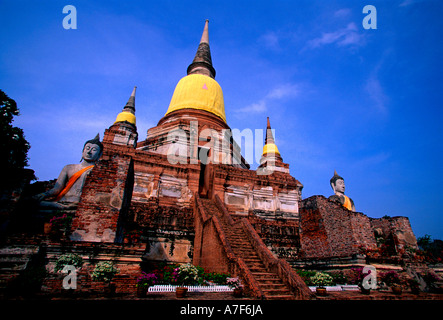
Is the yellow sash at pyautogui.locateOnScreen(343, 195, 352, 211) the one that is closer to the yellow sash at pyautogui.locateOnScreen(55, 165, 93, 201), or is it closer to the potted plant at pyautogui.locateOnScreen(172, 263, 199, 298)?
the potted plant at pyautogui.locateOnScreen(172, 263, 199, 298)

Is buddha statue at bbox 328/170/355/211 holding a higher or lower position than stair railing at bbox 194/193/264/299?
higher

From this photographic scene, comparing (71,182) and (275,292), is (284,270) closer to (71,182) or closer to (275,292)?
(275,292)

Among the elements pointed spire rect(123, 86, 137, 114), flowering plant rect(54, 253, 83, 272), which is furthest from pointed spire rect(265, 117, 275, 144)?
flowering plant rect(54, 253, 83, 272)

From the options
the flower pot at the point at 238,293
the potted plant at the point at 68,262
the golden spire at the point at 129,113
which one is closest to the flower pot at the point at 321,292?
the flower pot at the point at 238,293

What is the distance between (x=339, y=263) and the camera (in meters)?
10.7

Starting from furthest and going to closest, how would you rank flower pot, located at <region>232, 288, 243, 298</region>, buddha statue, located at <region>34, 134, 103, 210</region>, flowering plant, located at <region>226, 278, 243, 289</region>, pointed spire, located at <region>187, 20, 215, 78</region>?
pointed spire, located at <region>187, 20, 215, 78</region>, buddha statue, located at <region>34, 134, 103, 210</region>, flowering plant, located at <region>226, 278, 243, 289</region>, flower pot, located at <region>232, 288, 243, 298</region>

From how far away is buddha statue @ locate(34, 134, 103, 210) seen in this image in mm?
7086

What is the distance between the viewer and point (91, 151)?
8250mm

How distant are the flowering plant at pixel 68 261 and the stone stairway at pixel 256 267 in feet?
16.2

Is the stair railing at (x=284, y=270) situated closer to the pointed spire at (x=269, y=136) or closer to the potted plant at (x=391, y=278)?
the potted plant at (x=391, y=278)

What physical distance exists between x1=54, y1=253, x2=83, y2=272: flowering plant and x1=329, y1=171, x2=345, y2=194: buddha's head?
17187mm

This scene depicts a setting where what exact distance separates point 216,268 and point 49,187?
6.62 meters

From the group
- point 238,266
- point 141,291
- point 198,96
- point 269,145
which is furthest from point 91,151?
point 269,145
